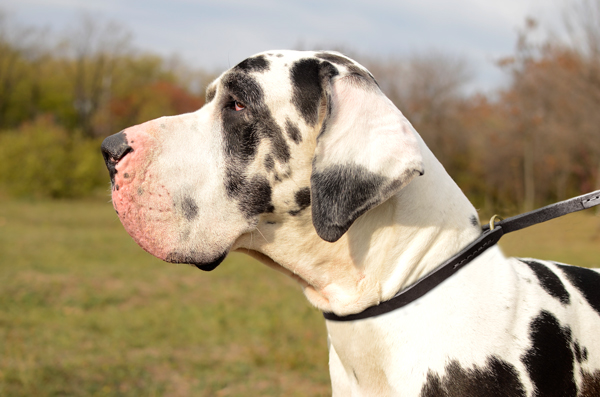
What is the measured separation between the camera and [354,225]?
6.49ft

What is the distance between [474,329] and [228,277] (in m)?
9.36

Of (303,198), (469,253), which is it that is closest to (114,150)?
(303,198)

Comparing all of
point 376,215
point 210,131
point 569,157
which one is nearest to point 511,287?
point 376,215

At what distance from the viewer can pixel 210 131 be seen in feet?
6.72

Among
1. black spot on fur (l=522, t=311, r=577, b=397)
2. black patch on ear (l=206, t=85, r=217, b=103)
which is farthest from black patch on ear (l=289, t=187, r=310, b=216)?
black spot on fur (l=522, t=311, r=577, b=397)

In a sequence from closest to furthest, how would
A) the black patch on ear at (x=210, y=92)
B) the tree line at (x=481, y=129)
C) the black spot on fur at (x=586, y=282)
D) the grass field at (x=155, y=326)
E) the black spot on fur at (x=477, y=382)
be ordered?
the black spot on fur at (x=477, y=382), the black spot on fur at (x=586, y=282), the black patch on ear at (x=210, y=92), the grass field at (x=155, y=326), the tree line at (x=481, y=129)

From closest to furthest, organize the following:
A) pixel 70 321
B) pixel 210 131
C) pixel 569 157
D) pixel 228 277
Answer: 1. pixel 210 131
2. pixel 70 321
3. pixel 228 277
4. pixel 569 157

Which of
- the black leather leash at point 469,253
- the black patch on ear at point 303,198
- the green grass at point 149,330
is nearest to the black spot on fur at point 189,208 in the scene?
the black patch on ear at point 303,198

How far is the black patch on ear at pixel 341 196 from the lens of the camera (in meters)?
1.77

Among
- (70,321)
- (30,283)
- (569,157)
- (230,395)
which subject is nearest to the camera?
(230,395)

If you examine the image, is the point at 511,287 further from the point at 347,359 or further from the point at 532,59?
the point at 532,59

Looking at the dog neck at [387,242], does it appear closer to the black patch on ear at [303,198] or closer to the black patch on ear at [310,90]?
the black patch on ear at [303,198]

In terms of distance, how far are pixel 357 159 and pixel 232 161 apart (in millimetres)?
523

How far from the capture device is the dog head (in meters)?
1.95
